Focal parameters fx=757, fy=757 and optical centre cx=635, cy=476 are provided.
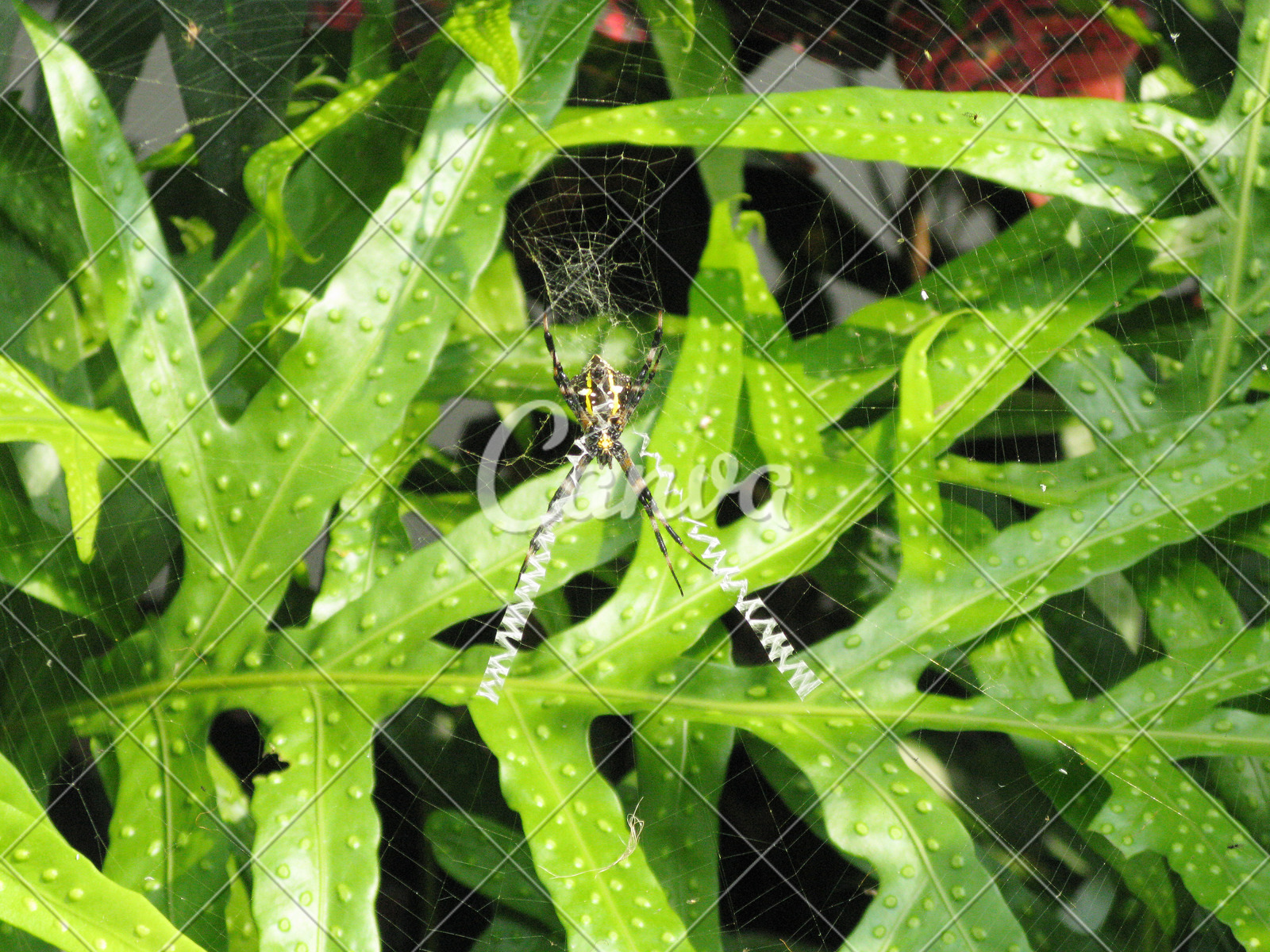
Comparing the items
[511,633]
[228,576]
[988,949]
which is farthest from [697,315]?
[988,949]

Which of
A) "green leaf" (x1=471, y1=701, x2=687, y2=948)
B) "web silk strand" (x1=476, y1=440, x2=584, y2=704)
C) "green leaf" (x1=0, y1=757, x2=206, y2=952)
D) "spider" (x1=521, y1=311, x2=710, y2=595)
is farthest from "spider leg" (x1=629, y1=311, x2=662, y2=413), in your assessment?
"green leaf" (x1=0, y1=757, x2=206, y2=952)

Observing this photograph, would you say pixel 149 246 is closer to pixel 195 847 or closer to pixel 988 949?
pixel 195 847

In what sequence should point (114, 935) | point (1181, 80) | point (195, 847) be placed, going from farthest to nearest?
point (1181, 80) → point (195, 847) → point (114, 935)

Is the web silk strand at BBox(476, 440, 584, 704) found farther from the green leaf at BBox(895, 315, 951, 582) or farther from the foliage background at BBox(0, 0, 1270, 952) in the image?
the green leaf at BBox(895, 315, 951, 582)

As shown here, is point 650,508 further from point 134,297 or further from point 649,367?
point 134,297

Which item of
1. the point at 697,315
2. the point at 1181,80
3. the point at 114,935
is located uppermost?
the point at 1181,80

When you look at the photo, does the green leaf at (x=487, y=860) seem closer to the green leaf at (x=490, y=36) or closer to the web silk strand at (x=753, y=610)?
the web silk strand at (x=753, y=610)

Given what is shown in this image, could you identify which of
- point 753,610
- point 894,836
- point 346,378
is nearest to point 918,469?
point 753,610
